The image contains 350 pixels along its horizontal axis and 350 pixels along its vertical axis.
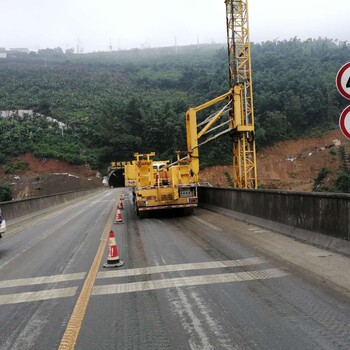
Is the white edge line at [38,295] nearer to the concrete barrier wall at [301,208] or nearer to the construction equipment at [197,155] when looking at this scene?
the concrete barrier wall at [301,208]

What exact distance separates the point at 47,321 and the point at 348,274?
15.3 ft

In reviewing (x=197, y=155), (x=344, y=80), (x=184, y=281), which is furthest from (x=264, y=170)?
(x=184, y=281)

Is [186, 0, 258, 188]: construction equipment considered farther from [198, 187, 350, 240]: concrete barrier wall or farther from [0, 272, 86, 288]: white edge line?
[0, 272, 86, 288]: white edge line

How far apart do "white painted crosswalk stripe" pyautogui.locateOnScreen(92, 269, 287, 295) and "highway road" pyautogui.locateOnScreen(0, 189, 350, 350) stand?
0.02 meters

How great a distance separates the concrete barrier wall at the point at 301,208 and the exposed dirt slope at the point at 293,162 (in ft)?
152

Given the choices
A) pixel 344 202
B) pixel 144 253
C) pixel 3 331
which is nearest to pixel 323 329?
pixel 3 331

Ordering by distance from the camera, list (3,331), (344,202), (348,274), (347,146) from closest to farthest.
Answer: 1. (3,331)
2. (348,274)
3. (344,202)
4. (347,146)

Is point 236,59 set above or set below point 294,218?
above

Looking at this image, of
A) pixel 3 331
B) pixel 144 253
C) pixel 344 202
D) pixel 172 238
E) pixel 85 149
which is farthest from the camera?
pixel 85 149

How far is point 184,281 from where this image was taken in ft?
22.2

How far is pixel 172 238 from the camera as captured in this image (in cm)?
1156

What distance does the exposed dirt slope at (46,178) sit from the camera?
6869cm

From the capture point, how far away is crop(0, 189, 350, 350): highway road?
14.7ft

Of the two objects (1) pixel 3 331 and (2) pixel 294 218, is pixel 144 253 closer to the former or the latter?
(2) pixel 294 218
